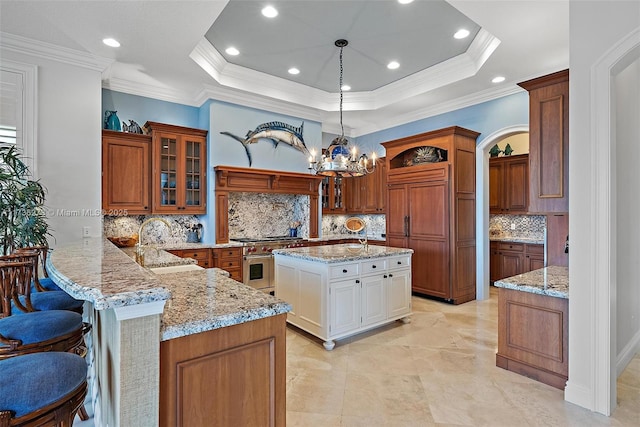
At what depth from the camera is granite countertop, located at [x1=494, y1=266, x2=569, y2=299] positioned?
8.23ft

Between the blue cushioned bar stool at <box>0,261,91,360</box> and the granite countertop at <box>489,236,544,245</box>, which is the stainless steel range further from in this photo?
the granite countertop at <box>489,236,544,245</box>

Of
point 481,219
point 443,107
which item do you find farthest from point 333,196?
point 481,219

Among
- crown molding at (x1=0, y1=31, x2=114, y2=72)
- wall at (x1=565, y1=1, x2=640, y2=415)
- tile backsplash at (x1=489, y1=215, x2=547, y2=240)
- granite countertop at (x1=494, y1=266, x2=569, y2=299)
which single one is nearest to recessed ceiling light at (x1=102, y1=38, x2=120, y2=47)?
crown molding at (x1=0, y1=31, x2=114, y2=72)

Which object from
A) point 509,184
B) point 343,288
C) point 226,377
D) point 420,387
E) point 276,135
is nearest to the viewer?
point 226,377

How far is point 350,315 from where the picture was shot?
3408 millimetres

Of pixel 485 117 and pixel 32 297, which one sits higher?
pixel 485 117

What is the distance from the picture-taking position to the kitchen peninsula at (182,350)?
3.54 feet

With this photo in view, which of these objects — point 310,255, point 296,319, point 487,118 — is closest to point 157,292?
point 310,255

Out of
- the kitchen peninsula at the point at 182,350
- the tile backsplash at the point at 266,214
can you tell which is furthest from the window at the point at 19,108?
the kitchen peninsula at the point at 182,350

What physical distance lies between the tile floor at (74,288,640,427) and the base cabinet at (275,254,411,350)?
182 mm

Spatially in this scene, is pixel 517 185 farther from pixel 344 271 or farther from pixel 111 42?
pixel 111 42

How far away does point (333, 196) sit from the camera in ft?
23.4

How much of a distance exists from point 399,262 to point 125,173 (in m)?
3.96

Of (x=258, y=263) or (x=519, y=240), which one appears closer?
(x=258, y=263)
